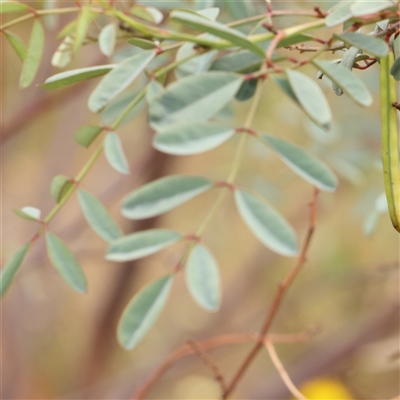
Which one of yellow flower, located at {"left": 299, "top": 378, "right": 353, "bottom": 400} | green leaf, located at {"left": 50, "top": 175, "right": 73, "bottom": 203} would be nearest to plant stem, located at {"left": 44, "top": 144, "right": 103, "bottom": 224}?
green leaf, located at {"left": 50, "top": 175, "right": 73, "bottom": 203}

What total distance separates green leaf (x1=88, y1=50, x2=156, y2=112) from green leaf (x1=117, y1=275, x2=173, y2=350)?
0.09 meters

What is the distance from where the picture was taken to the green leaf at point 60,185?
32 cm

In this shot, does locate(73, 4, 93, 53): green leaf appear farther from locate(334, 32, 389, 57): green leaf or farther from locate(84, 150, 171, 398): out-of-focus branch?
locate(84, 150, 171, 398): out-of-focus branch

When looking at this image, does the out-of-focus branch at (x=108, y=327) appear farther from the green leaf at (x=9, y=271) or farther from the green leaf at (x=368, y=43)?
the green leaf at (x=368, y=43)

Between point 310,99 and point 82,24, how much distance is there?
0.45ft

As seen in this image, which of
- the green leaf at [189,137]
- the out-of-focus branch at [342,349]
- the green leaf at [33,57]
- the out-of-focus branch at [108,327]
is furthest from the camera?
the out-of-focus branch at [108,327]

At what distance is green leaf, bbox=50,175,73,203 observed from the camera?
32 centimetres

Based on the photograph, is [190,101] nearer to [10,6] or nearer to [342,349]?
[10,6]

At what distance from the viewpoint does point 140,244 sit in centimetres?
26

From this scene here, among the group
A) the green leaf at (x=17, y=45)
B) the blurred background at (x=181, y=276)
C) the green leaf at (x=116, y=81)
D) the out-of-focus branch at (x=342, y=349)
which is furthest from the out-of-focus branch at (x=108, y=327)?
the green leaf at (x=116, y=81)

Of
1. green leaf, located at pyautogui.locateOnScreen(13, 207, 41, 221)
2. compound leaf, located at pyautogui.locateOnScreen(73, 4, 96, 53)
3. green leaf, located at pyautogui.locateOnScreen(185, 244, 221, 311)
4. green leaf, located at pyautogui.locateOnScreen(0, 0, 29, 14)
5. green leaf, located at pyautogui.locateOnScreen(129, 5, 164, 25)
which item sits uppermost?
green leaf, located at pyautogui.locateOnScreen(0, 0, 29, 14)

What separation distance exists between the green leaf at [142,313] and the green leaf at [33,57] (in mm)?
142

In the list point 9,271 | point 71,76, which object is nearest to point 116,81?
point 71,76

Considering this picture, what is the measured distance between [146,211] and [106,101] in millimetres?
62
